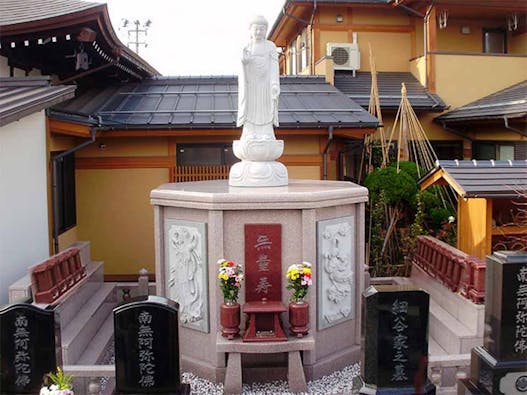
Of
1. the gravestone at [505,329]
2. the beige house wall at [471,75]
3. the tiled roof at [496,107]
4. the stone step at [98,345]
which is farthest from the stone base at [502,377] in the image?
the beige house wall at [471,75]

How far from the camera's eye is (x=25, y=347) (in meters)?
5.76

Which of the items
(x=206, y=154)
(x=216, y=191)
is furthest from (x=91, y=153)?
(x=216, y=191)

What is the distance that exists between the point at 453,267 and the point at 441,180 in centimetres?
176

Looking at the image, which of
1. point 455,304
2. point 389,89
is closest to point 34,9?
point 455,304

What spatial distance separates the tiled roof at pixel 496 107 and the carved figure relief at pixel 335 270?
19.5 feet

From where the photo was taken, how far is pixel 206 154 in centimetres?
1198

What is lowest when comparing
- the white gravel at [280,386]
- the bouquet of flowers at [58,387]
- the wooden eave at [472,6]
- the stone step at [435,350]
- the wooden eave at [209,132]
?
the white gravel at [280,386]

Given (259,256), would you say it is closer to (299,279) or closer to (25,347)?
(299,279)

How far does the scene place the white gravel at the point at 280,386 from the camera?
22.7 feet

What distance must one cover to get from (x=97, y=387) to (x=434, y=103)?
12068 millimetres

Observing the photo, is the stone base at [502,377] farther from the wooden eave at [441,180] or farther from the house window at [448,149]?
the house window at [448,149]

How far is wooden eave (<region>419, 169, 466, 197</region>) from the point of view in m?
8.25

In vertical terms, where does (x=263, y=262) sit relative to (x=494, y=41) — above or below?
below

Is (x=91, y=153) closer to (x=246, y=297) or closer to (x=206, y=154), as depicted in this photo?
(x=206, y=154)
